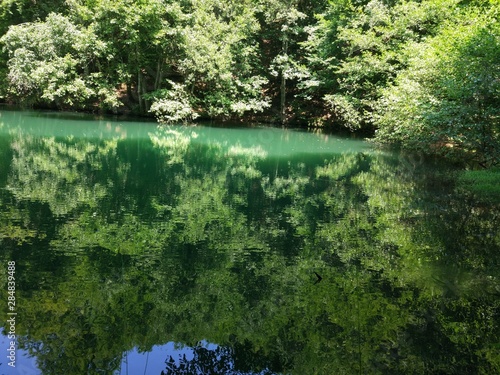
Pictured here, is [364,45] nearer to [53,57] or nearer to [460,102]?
[460,102]

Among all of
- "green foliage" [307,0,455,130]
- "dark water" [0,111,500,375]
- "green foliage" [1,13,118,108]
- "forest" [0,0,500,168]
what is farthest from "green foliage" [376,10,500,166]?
"green foliage" [1,13,118,108]

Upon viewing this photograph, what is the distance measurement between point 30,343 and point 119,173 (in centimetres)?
854

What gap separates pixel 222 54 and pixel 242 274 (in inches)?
917

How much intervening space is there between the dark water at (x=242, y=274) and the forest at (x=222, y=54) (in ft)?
40.6

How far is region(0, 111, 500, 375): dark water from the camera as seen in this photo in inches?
169

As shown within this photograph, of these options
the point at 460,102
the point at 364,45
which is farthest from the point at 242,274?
the point at 364,45

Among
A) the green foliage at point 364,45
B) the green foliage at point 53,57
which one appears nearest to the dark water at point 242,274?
the green foliage at point 364,45

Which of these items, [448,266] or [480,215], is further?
[480,215]

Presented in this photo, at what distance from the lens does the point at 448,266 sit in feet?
21.7

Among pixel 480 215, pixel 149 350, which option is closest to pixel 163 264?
pixel 149 350

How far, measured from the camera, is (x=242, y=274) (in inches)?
238

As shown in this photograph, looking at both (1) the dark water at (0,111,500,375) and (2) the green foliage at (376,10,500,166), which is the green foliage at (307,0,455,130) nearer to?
(2) the green foliage at (376,10,500,166)

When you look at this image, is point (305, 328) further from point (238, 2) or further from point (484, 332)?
point (238, 2)

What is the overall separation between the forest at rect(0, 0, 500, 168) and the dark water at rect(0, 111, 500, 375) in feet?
40.6
